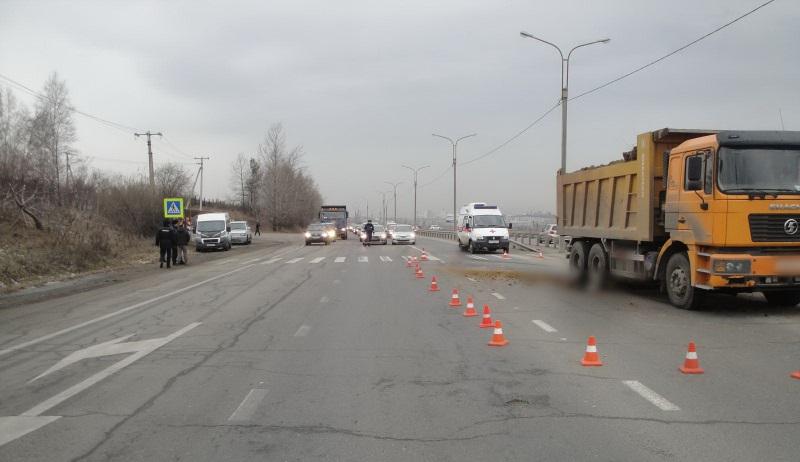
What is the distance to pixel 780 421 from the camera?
5066 millimetres

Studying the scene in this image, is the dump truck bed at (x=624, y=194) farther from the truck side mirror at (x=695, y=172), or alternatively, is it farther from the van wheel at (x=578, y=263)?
the truck side mirror at (x=695, y=172)

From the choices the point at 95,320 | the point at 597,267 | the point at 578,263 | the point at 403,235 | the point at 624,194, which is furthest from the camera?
the point at 403,235

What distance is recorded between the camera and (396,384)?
250 inches

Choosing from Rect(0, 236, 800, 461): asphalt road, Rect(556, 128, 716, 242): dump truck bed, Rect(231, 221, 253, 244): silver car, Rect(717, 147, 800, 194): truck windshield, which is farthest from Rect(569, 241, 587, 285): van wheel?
Rect(231, 221, 253, 244): silver car

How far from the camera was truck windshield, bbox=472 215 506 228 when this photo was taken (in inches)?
1320

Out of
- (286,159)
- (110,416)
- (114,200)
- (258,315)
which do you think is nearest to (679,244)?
(258,315)

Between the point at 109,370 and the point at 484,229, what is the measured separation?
1070 inches

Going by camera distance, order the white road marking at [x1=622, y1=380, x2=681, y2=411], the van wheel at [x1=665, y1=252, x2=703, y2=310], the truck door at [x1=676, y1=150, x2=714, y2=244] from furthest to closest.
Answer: the van wheel at [x1=665, y1=252, x2=703, y2=310]
the truck door at [x1=676, y1=150, x2=714, y2=244]
the white road marking at [x1=622, y1=380, x2=681, y2=411]

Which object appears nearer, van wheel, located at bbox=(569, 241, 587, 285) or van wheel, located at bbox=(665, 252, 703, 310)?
van wheel, located at bbox=(665, 252, 703, 310)

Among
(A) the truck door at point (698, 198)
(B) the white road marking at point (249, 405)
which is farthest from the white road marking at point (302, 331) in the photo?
(A) the truck door at point (698, 198)

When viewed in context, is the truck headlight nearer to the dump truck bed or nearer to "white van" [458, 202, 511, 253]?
the dump truck bed

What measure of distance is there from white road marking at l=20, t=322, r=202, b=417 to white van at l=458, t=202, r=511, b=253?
938 inches

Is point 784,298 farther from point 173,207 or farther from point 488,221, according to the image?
point 173,207

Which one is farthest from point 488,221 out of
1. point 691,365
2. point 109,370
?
point 109,370
